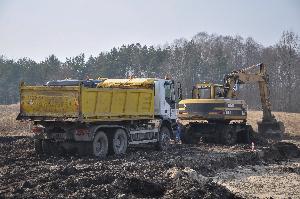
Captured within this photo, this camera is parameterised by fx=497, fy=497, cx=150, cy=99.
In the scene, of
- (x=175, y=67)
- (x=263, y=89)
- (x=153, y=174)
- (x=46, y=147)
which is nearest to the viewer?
(x=153, y=174)

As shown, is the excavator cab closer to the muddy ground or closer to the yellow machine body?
the yellow machine body

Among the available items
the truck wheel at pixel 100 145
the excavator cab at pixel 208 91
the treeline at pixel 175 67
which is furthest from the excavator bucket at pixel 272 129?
the treeline at pixel 175 67

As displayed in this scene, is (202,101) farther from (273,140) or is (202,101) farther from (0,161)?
(0,161)

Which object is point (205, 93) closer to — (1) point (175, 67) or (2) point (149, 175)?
(2) point (149, 175)

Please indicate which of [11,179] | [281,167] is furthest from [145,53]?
[11,179]

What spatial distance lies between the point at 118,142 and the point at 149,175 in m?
5.92

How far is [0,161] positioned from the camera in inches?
601

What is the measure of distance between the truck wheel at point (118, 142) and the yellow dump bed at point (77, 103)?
0.58 meters

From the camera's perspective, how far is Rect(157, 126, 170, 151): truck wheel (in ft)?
67.5

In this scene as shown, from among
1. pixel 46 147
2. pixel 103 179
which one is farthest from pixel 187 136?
pixel 103 179

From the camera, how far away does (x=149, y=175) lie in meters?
12.4

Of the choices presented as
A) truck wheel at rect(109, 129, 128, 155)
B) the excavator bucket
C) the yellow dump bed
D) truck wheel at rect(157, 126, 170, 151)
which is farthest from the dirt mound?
the excavator bucket

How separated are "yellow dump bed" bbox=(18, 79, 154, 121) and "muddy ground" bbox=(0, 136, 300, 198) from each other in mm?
1421

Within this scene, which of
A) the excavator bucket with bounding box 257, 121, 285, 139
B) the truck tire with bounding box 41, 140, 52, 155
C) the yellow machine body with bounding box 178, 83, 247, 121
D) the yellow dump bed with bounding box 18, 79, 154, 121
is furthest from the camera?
the excavator bucket with bounding box 257, 121, 285, 139
